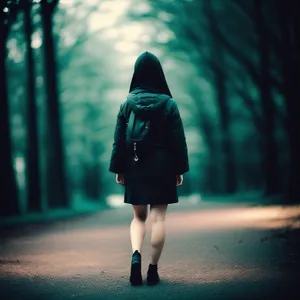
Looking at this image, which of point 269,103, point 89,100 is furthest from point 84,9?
point 89,100

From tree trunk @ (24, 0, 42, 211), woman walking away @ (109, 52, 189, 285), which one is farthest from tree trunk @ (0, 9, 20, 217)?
woman walking away @ (109, 52, 189, 285)

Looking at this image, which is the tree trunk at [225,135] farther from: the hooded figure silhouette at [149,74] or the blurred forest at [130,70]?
the hooded figure silhouette at [149,74]

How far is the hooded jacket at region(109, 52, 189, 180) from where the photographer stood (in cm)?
550

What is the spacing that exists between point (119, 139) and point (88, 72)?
2595 centimetres

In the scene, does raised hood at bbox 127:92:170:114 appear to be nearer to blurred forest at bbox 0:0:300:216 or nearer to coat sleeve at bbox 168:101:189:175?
coat sleeve at bbox 168:101:189:175

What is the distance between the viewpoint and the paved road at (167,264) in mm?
4969

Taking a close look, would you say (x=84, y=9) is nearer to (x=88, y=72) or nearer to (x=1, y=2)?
(x=88, y=72)

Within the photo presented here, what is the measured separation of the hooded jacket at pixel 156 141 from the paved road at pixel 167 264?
110cm

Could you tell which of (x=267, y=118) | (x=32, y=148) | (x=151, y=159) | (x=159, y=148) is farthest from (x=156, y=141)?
(x=267, y=118)

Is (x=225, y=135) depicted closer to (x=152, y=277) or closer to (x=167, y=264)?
(x=167, y=264)

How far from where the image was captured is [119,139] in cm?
564

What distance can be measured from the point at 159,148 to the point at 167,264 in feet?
6.05

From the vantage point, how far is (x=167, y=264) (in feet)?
22.1

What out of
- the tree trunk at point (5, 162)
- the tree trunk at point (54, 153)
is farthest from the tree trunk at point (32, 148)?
the tree trunk at point (5, 162)
